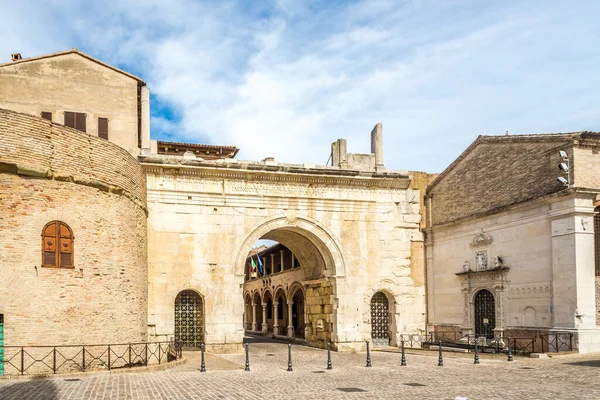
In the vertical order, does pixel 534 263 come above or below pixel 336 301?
above

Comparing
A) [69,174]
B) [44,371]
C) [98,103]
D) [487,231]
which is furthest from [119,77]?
[487,231]

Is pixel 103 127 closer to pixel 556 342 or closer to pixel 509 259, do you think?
pixel 509 259

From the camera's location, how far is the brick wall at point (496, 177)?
1986 centimetres

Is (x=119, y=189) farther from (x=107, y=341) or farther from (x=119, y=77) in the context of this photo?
(x=119, y=77)

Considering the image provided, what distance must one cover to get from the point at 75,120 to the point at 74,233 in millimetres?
7287

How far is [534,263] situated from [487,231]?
107 inches

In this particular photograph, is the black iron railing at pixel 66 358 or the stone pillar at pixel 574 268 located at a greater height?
the stone pillar at pixel 574 268

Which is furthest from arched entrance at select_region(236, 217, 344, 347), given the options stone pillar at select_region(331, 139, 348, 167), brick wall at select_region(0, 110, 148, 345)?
brick wall at select_region(0, 110, 148, 345)

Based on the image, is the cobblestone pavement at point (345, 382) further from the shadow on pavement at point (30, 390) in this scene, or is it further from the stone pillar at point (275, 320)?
the stone pillar at point (275, 320)

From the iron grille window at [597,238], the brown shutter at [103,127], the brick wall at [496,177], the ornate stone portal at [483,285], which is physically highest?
the brown shutter at [103,127]

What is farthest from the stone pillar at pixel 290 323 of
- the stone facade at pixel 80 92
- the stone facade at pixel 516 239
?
the stone facade at pixel 80 92

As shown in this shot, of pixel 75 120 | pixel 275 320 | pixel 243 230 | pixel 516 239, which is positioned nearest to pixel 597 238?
pixel 516 239

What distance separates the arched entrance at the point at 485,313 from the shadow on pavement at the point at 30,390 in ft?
49.7

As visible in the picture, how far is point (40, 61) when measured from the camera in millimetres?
21656
